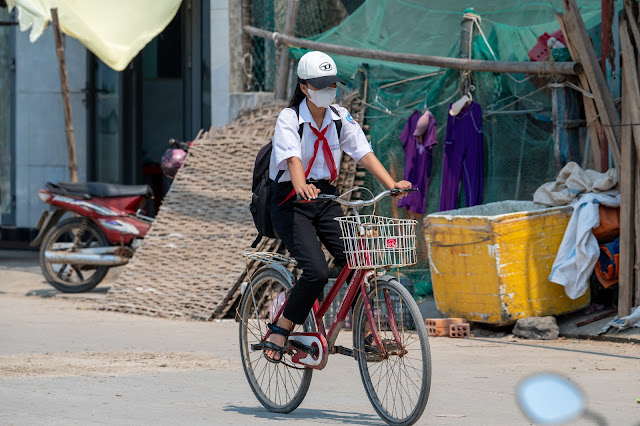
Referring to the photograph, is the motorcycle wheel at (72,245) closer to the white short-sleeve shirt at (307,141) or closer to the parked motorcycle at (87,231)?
the parked motorcycle at (87,231)

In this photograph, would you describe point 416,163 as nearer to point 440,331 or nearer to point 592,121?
point 592,121

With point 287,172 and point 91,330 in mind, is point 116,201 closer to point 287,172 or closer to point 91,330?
point 91,330

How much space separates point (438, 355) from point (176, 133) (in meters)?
12.3

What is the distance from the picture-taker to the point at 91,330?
819 centimetres

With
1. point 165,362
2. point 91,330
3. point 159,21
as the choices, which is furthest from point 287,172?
point 159,21

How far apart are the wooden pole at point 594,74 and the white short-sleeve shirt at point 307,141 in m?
3.31

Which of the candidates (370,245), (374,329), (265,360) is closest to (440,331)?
(265,360)

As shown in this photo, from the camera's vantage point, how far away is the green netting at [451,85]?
29.7 ft

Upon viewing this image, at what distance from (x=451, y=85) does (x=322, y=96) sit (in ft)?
17.0

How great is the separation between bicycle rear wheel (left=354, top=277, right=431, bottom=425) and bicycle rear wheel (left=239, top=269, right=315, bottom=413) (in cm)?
37

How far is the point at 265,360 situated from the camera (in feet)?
16.9

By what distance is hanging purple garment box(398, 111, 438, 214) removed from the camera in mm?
9578

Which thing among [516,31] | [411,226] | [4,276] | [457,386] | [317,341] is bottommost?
[4,276]

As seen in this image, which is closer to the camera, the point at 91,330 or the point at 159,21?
the point at 91,330
